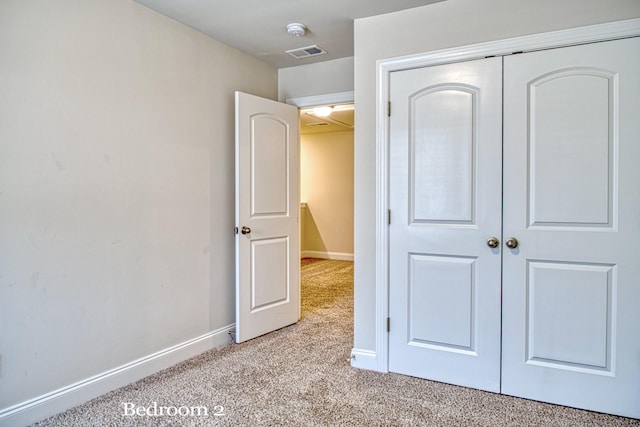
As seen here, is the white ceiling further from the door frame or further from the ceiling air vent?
the door frame

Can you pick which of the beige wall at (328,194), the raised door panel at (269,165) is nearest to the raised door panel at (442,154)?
the raised door panel at (269,165)

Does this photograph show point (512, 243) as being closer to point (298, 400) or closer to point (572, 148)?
point (572, 148)

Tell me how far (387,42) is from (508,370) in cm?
222

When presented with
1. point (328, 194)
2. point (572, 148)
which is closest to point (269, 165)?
point (572, 148)

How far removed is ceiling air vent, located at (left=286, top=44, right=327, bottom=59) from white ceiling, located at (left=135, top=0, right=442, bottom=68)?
0.17ft

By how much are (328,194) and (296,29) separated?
5073mm

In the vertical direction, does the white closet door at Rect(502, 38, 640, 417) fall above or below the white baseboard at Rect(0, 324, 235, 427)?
above

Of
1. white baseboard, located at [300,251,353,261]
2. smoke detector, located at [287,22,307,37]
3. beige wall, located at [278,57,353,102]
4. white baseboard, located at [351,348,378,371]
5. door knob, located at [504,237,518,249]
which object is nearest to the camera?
door knob, located at [504,237,518,249]

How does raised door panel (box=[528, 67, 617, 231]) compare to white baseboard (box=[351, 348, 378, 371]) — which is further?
white baseboard (box=[351, 348, 378, 371])

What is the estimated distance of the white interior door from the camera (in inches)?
125

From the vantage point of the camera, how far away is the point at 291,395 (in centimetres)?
232

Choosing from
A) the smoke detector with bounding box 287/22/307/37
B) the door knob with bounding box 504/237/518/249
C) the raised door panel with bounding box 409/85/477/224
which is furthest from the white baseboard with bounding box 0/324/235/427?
the smoke detector with bounding box 287/22/307/37

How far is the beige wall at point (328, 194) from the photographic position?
7.61 metres

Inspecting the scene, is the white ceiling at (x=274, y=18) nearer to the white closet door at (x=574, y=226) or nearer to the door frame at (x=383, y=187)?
the door frame at (x=383, y=187)
